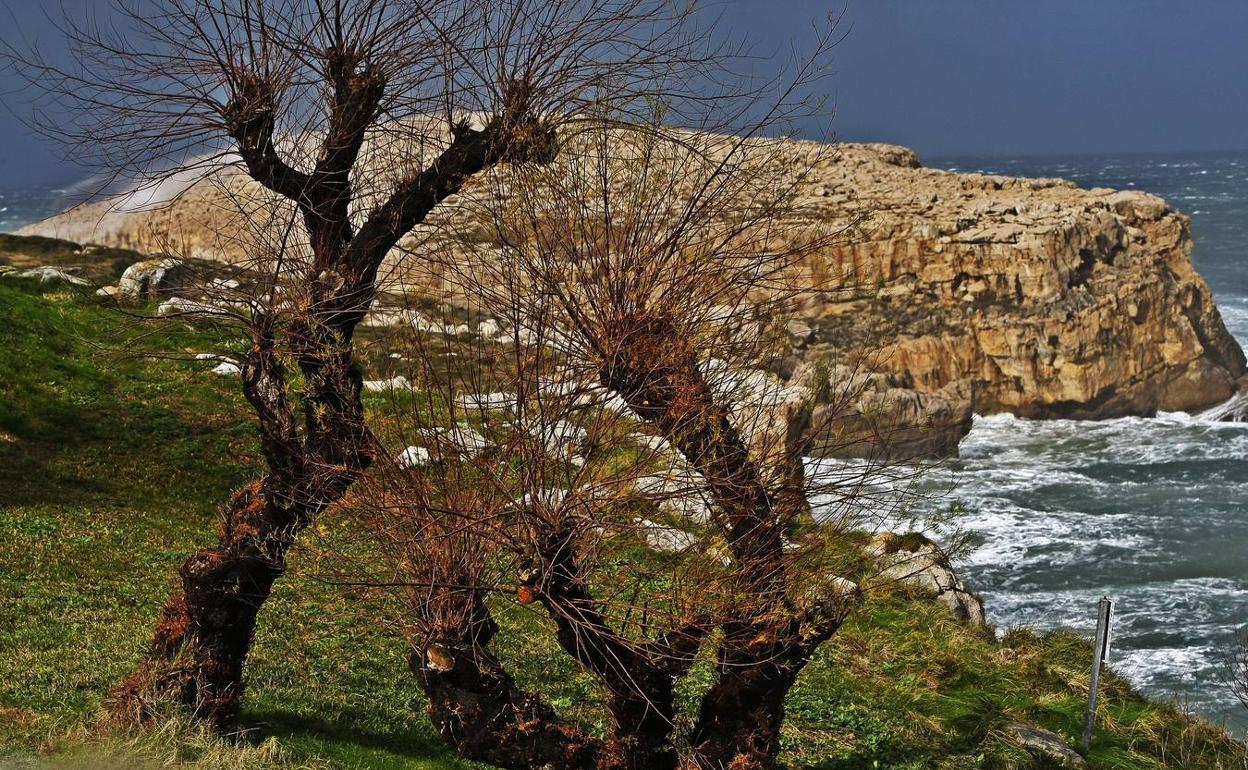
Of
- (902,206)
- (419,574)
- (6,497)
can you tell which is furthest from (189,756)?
(902,206)

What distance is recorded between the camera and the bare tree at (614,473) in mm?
6176

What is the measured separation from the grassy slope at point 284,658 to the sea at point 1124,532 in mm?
1967

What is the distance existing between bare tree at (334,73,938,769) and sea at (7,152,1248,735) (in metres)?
6.49

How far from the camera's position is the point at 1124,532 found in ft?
77.3

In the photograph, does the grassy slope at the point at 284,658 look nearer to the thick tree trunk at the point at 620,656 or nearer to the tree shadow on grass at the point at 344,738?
the tree shadow on grass at the point at 344,738

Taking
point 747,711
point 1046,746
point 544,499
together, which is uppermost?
point 544,499

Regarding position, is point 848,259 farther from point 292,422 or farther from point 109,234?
point 292,422

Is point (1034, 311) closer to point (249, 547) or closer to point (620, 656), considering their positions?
point (620, 656)

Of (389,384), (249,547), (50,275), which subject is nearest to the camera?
(389,384)

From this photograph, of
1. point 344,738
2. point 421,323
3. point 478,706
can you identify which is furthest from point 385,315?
point 344,738

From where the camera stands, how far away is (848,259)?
97.3ft

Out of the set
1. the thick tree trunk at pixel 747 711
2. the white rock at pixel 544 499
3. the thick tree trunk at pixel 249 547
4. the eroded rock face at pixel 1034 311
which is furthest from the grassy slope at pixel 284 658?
the eroded rock face at pixel 1034 311

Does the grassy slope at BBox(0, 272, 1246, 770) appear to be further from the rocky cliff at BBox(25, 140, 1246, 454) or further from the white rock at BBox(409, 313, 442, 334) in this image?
the rocky cliff at BBox(25, 140, 1246, 454)

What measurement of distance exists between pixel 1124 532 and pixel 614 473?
20.1m
